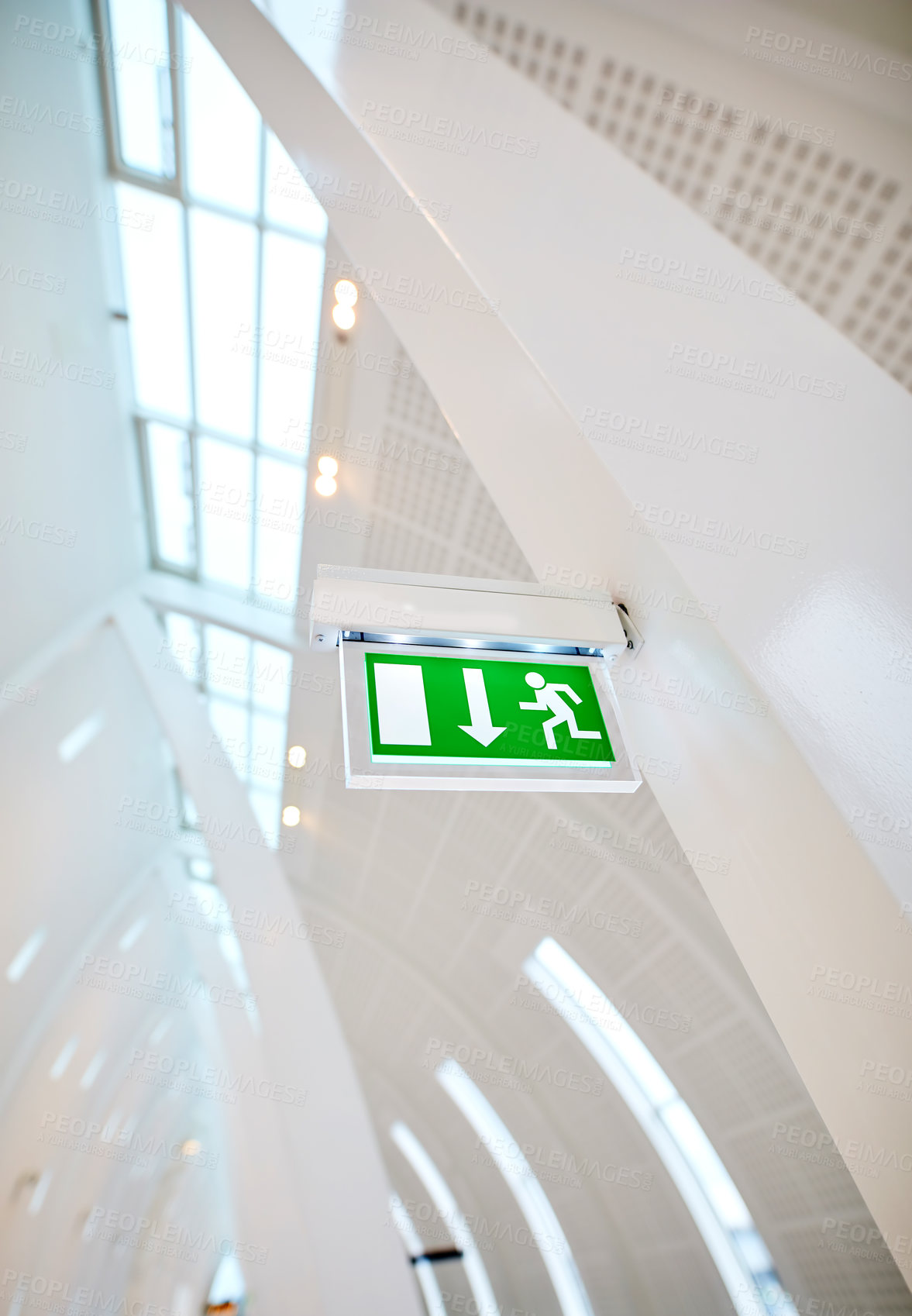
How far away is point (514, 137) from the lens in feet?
9.23

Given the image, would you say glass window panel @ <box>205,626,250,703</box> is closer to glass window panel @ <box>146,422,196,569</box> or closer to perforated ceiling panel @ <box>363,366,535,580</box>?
glass window panel @ <box>146,422,196,569</box>

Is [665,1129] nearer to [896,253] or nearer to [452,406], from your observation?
[452,406]

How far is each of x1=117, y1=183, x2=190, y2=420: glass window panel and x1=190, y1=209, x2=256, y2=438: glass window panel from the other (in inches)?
8.3

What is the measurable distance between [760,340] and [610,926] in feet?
23.2

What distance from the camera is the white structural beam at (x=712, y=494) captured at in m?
2.21

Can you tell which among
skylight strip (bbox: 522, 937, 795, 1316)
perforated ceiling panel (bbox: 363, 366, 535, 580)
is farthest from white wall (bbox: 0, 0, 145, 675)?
skylight strip (bbox: 522, 937, 795, 1316)

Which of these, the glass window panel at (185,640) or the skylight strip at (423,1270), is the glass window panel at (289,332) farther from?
the skylight strip at (423,1270)

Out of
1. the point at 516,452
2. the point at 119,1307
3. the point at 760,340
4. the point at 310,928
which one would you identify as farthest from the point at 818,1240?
the point at 119,1307

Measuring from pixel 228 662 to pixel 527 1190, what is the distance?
10.8 metres

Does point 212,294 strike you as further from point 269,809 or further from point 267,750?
point 269,809

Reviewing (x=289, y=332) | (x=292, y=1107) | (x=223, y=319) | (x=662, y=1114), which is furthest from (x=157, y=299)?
(x=662, y=1114)

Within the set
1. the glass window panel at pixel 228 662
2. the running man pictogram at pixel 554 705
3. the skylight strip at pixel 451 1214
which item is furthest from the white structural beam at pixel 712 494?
the skylight strip at pixel 451 1214

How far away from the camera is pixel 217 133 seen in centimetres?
698

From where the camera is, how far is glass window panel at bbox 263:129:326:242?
6.77 m
